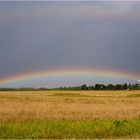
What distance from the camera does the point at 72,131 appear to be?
1688 cm

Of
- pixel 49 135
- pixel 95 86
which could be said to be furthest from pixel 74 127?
pixel 95 86

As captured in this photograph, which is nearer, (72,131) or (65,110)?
(72,131)

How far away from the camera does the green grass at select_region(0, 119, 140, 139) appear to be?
15986mm

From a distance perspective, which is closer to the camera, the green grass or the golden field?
the green grass

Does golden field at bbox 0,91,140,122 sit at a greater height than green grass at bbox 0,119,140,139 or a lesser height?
greater

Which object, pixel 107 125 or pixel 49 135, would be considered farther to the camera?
pixel 107 125

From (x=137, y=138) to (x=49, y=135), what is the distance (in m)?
3.60

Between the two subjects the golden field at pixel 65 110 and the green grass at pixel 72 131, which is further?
the golden field at pixel 65 110

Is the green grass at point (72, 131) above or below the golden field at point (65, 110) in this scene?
below

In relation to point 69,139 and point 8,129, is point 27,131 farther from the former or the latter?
point 69,139

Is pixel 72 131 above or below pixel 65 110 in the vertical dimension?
below

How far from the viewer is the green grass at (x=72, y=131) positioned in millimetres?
15986

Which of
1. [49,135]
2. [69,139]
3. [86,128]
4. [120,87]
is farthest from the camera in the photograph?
[120,87]

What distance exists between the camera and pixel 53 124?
18.0 metres
